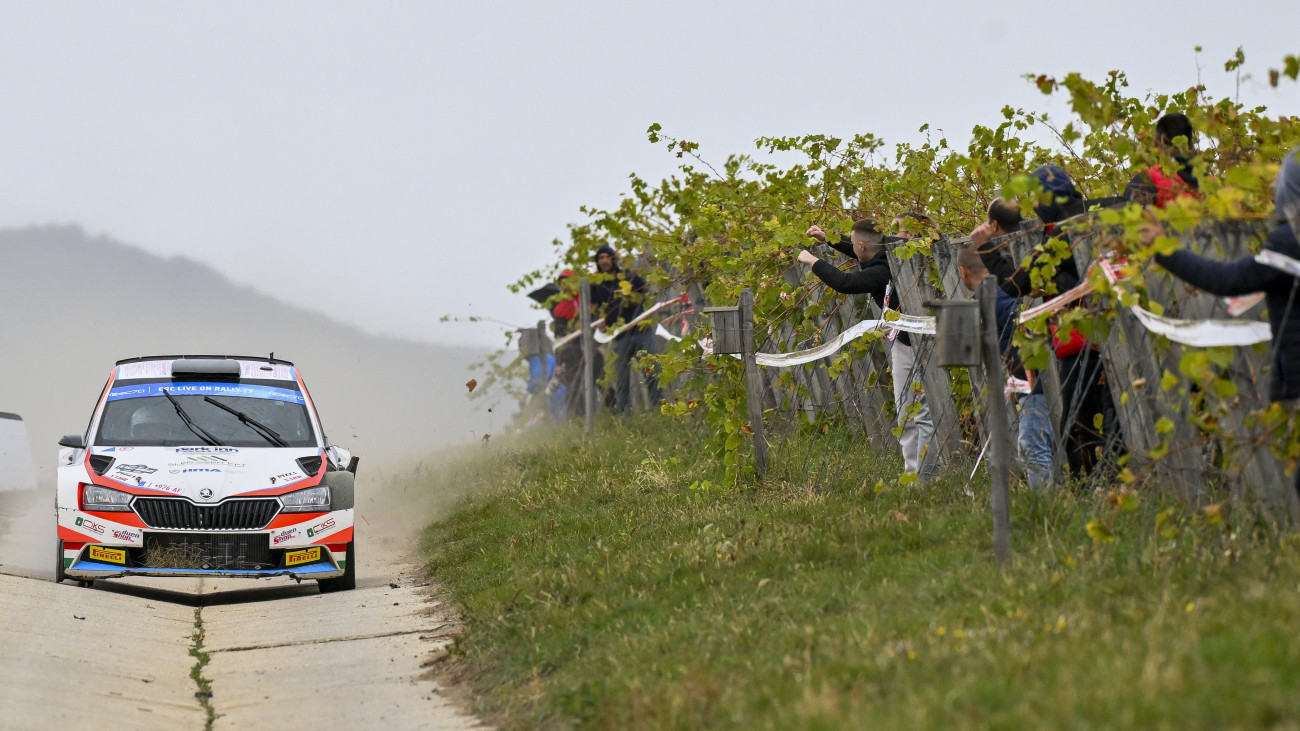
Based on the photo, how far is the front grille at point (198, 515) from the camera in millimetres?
10727

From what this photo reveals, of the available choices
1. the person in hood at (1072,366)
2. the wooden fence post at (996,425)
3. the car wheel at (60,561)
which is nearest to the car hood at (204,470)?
the car wheel at (60,561)

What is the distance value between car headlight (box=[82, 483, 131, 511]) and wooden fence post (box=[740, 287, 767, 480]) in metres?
4.59

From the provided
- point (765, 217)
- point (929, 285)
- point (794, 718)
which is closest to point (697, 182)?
point (765, 217)

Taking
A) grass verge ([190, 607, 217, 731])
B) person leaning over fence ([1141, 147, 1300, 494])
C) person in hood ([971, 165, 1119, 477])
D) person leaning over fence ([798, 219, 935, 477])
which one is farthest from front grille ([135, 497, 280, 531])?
person leaning over fence ([1141, 147, 1300, 494])

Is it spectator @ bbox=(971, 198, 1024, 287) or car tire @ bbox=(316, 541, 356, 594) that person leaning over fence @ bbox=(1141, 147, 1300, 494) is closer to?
spectator @ bbox=(971, 198, 1024, 287)

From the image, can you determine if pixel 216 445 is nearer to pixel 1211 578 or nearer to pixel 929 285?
pixel 929 285

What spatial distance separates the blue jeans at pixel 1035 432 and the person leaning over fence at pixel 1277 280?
267 centimetres

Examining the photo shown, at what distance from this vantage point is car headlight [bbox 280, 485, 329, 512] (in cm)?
1098

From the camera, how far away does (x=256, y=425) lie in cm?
1199

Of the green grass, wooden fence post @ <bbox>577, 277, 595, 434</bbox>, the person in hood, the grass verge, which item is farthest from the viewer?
wooden fence post @ <bbox>577, 277, 595, 434</bbox>

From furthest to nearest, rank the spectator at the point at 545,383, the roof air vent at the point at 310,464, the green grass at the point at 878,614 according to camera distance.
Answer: the spectator at the point at 545,383, the roof air vent at the point at 310,464, the green grass at the point at 878,614

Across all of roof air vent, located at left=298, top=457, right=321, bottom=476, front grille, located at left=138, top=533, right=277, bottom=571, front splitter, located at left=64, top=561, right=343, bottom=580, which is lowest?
front splitter, located at left=64, top=561, right=343, bottom=580

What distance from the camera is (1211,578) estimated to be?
6.06 meters

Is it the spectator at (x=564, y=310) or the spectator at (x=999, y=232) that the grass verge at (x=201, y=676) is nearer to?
the spectator at (x=999, y=232)
